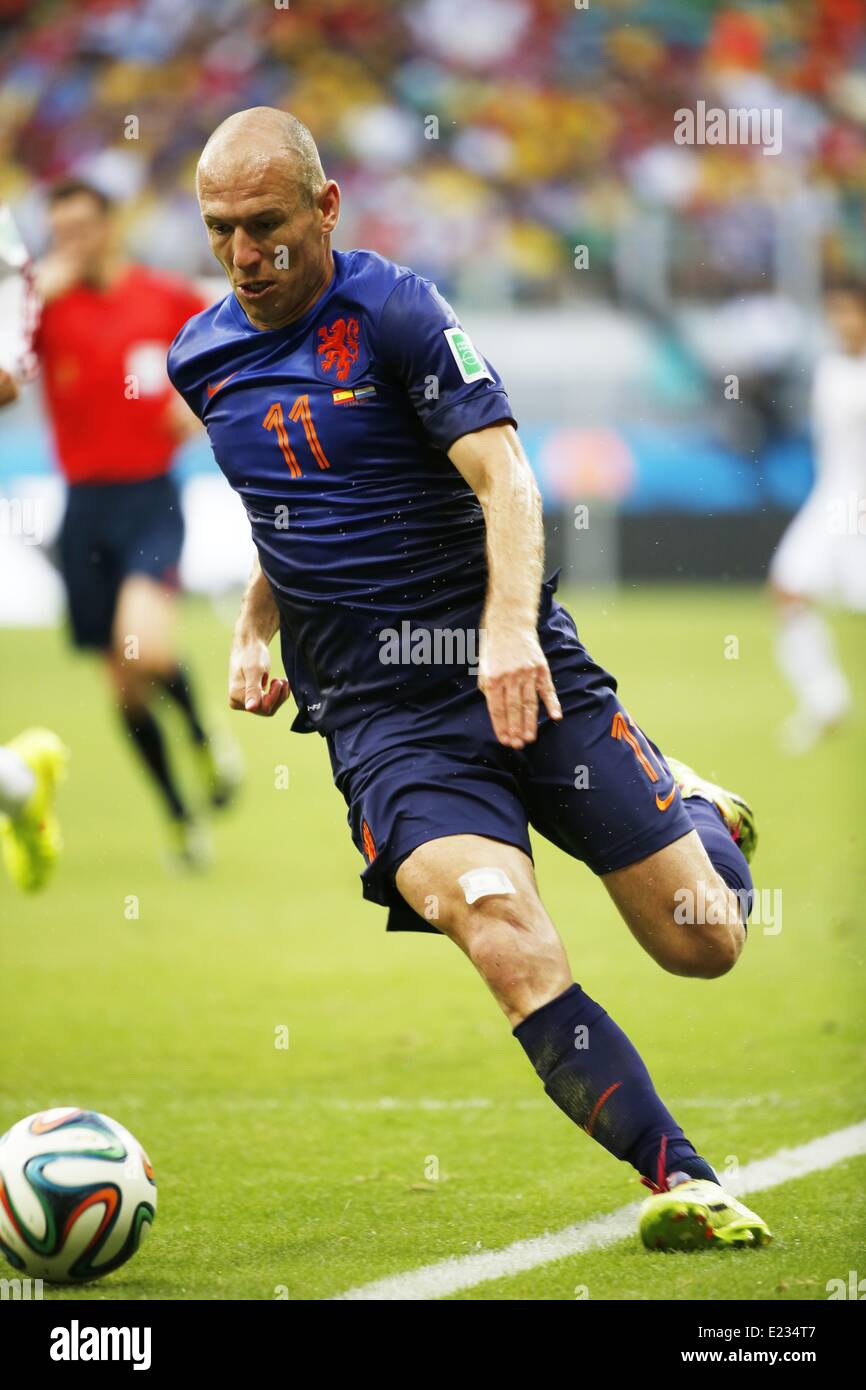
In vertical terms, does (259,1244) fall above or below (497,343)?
below

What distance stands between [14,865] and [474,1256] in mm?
2805

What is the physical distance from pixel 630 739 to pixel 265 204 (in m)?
1.19

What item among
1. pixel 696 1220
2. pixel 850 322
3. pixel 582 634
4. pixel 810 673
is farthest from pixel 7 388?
pixel 582 634

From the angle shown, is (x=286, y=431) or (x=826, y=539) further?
(x=826, y=539)

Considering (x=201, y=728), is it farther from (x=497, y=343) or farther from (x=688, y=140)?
(x=688, y=140)

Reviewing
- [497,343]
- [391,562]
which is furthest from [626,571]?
[391,562]

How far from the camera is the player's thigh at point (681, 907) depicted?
3539mm

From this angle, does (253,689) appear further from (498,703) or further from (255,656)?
(498,703)

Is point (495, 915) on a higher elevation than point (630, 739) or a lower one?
lower

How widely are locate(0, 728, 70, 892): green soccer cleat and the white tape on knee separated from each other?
106 inches

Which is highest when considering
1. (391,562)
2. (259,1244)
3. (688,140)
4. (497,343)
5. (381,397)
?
(688,140)

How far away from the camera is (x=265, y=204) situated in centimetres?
338

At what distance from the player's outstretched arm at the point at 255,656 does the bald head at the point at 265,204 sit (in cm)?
64

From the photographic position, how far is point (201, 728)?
802 centimetres
